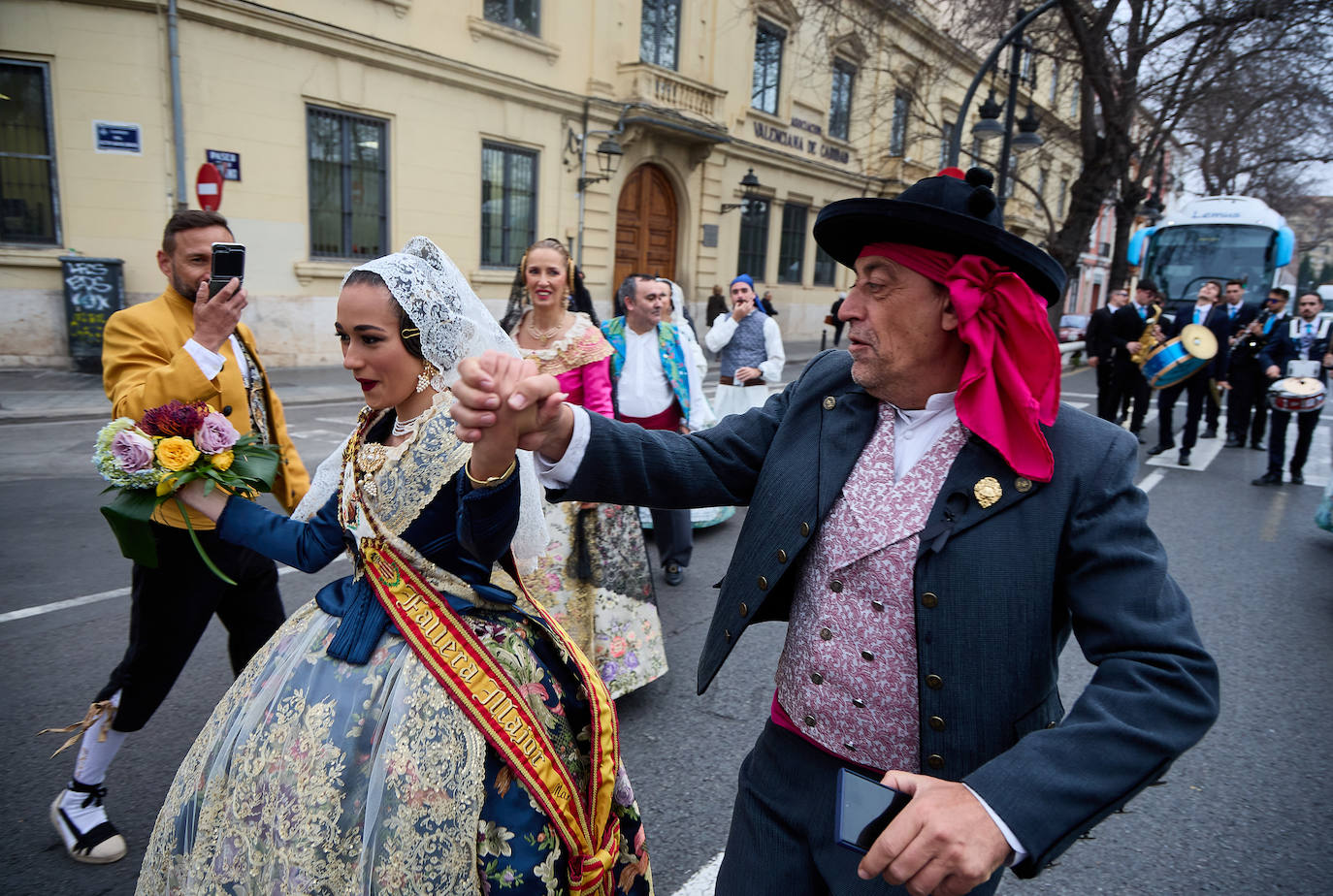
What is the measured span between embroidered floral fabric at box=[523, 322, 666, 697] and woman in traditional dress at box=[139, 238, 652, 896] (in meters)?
1.57

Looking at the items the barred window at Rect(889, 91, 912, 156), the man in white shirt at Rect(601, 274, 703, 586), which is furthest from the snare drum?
the barred window at Rect(889, 91, 912, 156)

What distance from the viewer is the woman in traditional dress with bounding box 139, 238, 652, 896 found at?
67.1 inches

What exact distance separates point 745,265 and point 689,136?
Result: 184 inches

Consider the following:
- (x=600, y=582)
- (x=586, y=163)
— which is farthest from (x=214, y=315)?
(x=586, y=163)

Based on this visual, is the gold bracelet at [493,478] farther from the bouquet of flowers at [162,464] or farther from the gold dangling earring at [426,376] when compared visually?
the bouquet of flowers at [162,464]

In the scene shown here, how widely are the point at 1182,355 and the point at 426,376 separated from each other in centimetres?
1040

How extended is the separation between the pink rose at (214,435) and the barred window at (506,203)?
1435cm

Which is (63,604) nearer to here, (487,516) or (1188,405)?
(487,516)

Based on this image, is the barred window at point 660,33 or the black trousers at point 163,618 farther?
the barred window at point 660,33

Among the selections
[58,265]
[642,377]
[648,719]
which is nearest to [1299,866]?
[648,719]

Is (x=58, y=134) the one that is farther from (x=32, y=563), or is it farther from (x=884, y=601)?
(x=884, y=601)

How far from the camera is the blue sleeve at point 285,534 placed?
7.13 feet

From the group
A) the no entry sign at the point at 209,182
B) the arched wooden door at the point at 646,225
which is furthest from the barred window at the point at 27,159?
the arched wooden door at the point at 646,225

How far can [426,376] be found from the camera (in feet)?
6.97
